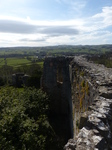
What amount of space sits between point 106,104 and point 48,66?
1633 cm

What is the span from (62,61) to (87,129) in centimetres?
1687

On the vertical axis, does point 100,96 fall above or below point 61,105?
above

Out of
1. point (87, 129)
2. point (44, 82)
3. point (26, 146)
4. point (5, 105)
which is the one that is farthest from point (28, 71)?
point (87, 129)

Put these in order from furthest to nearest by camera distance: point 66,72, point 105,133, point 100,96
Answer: point 66,72 → point 100,96 → point 105,133

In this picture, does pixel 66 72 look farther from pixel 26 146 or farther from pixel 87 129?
pixel 87 129

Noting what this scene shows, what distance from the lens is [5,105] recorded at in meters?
14.2

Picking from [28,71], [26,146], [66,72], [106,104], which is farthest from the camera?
[28,71]

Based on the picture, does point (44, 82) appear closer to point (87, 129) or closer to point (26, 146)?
point (26, 146)

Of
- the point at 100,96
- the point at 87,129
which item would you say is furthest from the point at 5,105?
the point at 87,129

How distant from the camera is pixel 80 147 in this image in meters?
3.69

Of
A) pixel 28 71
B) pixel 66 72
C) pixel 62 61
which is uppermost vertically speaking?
pixel 62 61

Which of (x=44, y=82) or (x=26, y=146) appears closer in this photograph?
(x=26, y=146)

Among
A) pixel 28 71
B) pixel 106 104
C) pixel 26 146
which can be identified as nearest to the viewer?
pixel 106 104

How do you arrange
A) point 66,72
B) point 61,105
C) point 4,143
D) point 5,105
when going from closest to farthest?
point 4,143, point 5,105, point 66,72, point 61,105
